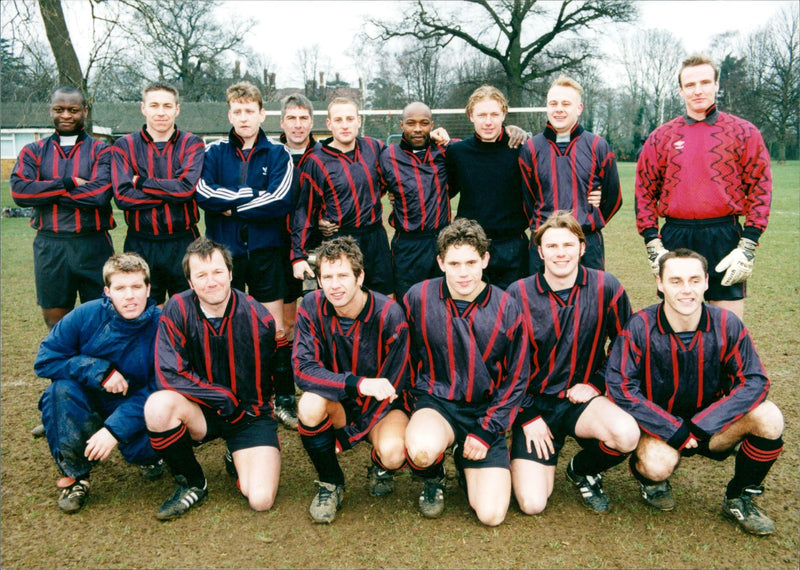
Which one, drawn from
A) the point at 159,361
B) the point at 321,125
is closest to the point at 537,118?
the point at 321,125

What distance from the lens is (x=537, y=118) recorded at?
995 inches

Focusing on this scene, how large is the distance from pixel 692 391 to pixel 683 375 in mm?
92

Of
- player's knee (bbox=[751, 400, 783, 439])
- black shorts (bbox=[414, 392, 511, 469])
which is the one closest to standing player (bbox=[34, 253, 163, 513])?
black shorts (bbox=[414, 392, 511, 469])

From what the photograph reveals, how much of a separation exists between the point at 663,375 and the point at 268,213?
2.55 meters

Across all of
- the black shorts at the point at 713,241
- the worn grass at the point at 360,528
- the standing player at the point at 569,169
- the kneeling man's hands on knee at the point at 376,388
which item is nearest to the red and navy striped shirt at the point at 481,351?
the kneeling man's hands on knee at the point at 376,388

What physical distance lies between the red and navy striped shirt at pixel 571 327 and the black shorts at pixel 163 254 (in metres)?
2.25

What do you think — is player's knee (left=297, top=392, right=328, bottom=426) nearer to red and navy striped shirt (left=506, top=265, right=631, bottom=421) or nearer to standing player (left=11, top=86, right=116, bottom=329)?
red and navy striped shirt (left=506, top=265, right=631, bottom=421)

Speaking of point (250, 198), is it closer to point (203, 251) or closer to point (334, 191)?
point (334, 191)

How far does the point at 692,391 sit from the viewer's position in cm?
309

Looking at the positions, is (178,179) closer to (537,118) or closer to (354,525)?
(354,525)

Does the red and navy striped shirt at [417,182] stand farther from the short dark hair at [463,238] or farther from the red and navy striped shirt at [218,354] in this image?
the red and navy striped shirt at [218,354]

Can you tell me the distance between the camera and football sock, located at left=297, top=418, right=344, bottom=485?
Result: 3.10 meters

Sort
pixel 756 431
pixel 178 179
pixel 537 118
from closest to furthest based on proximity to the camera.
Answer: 1. pixel 756 431
2. pixel 178 179
3. pixel 537 118

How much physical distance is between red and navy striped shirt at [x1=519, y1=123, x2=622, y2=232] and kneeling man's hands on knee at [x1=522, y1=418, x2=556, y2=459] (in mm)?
1387
